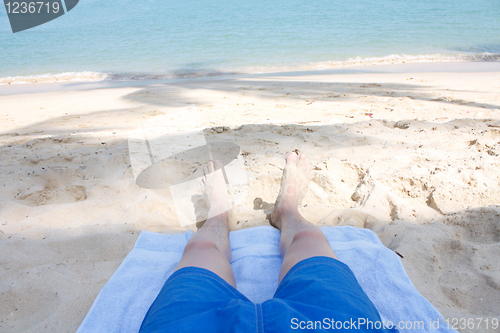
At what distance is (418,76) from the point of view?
564 centimetres

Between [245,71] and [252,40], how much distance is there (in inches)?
150

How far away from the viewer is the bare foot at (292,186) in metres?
1.67

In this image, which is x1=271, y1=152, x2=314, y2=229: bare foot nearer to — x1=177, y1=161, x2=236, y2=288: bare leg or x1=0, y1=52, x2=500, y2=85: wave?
x1=177, y1=161, x2=236, y2=288: bare leg

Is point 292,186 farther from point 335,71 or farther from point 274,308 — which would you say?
point 335,71

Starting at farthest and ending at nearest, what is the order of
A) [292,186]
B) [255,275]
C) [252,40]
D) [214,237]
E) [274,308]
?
1. [252,40]
2. [292,186]
3. [214,237]
4. [255,275]
5. [274,308]

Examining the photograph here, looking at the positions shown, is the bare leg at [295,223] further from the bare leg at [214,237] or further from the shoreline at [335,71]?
the shoreline at [335,71]

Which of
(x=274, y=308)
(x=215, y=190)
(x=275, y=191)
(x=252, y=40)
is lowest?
(x=275, y=191)

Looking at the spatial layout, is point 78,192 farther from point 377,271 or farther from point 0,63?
point 0,63

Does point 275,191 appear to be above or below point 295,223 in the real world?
below

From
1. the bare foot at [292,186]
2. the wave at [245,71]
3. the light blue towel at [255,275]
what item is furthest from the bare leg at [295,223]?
the wave at [245,71]

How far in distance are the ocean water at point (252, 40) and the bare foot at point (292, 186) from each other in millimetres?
6092

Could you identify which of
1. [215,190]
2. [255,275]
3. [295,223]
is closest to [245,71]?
[215,190]

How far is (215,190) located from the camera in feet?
6.13

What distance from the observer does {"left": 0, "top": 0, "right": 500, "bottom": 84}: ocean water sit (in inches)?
322
